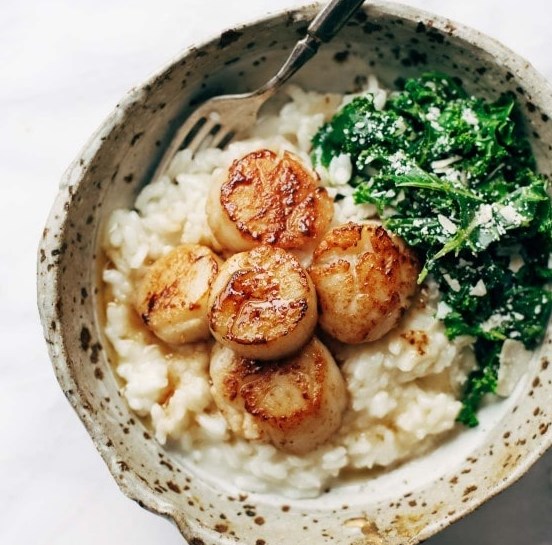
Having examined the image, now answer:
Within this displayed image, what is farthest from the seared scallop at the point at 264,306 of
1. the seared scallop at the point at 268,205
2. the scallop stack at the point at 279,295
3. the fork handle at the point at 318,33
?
the fork handle at the point at 318,33

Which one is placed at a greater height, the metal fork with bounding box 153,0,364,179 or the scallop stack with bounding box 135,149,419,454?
the metal fork with bounding box 153,0,364,179

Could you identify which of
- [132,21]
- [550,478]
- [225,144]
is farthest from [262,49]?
[550,478]

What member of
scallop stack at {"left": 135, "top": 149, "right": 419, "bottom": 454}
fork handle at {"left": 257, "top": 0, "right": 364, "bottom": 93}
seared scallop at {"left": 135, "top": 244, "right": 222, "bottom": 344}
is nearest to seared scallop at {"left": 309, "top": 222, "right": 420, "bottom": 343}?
scallop stack at {"left": 135, "top": 149, "right": 419, "bottom": 454}

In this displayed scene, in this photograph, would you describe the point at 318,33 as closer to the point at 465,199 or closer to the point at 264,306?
the point at 465,199

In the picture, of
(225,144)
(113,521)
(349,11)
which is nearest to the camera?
(349,11)

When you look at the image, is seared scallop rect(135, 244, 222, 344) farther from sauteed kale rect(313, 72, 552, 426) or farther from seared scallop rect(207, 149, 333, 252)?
→ sauteed kale rect(313, 72, 552, 426)

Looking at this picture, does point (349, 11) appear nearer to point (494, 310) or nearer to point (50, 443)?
point (494, 310)
